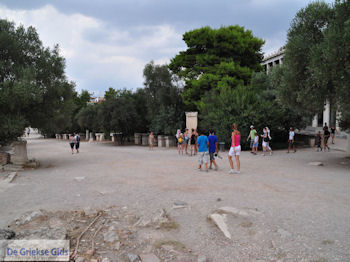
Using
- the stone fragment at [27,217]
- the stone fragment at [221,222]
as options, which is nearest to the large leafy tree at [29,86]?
the stone fragment at [27,217]

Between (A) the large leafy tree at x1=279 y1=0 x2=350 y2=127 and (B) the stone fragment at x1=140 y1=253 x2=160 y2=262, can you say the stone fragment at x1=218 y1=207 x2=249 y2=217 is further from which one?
(A) the large leafy tree at x1=279 y1=0 x2=350 y2=127

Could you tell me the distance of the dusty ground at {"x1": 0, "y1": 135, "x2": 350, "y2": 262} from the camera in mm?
3881

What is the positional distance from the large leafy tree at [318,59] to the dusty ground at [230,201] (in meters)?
3.26

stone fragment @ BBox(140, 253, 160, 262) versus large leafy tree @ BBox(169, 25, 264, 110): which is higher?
large leafy tree @ BBox(169, 25, 264, 110)

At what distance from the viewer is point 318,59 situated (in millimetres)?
10266

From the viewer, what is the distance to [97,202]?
6.25 meters

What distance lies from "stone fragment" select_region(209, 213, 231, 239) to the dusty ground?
0.09m

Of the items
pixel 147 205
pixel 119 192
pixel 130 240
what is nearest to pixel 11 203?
pixel 119 192

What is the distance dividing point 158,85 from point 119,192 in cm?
2090

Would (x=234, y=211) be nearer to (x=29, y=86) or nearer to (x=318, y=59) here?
(x=318, y=59)

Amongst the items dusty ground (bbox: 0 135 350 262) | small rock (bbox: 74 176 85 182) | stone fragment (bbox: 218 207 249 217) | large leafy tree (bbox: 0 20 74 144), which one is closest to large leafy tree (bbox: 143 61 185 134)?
large leafy tree (bbox: 0 20 74 144)

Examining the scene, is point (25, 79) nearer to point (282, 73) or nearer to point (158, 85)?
point (282, 73)

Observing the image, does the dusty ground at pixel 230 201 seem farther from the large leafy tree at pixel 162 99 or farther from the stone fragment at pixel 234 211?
the large leafy tree at pixel 162 99

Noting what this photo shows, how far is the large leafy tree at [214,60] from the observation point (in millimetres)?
23094
